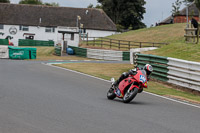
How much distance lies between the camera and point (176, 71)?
56.3ft

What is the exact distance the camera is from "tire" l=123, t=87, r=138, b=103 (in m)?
11.3

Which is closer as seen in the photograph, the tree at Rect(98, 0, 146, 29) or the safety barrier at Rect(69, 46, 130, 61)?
the safety barrier at Rect(69, 46, 130, 61)

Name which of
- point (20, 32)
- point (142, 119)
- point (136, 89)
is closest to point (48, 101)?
point (136, 89)

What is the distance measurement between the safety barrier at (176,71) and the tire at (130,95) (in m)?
4.64

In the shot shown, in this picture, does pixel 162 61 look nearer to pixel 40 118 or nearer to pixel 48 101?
pixel 48 101

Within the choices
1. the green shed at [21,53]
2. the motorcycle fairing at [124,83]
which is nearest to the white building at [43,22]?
the green shed at [21,53]

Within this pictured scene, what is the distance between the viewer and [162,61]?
18734mm

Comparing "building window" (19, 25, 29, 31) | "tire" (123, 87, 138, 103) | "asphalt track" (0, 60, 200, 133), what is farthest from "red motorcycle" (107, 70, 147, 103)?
"building window" (19, 25, 29, 31)

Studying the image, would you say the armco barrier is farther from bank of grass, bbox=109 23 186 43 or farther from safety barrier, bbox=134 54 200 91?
bank of grass, bbox=109 23 186 43

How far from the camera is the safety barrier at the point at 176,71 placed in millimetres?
15594

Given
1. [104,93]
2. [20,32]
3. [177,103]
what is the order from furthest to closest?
[20,32], [104,93], [177,103]

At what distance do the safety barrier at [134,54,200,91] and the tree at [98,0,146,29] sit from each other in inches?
3036

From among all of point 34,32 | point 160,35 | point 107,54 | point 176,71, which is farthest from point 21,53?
point 34,32

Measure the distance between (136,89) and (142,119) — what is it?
8.79ft
